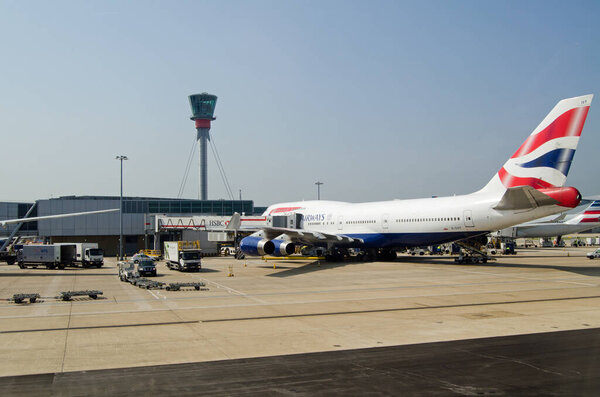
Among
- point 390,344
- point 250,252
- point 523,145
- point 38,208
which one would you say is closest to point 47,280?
point 250,252

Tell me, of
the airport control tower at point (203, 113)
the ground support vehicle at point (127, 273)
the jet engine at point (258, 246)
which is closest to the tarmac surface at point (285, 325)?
the ground support vehicle at point (127, 273)

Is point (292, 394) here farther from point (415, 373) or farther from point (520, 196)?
point (520, 196)

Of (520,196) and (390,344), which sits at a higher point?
(520,196)

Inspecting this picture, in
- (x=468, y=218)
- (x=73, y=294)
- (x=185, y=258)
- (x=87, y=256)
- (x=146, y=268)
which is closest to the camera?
(x=73, y=294)

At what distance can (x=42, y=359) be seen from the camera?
12.0 m

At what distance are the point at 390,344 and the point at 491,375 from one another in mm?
3488

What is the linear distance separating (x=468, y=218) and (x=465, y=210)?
2.04 feet

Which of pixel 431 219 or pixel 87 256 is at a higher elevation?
pixel 431 219

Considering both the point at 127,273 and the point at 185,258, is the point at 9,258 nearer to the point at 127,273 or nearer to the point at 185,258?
the point at 185,258

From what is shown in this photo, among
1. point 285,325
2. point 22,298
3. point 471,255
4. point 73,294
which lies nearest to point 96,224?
point 471,255

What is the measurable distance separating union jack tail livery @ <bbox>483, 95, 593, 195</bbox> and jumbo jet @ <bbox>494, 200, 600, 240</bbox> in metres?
32.2

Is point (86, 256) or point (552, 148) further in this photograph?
point (86, 256)

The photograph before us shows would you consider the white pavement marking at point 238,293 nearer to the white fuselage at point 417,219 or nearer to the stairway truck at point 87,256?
the white fuselage at point 417,219

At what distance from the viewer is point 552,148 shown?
31.3 m
